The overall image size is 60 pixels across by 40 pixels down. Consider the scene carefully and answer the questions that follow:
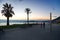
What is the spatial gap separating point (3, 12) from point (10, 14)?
1787mm

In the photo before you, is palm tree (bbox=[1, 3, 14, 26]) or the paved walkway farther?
palm tree (bbox=[1, 3, 14, 26])

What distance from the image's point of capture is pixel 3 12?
1067 inches

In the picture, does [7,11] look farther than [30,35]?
Yes

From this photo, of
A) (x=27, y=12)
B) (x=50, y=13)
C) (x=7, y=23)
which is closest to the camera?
(x=50, y=13)

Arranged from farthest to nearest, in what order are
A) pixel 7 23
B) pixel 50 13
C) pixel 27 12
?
pixel 27 12, pixel 7 23, pixel 50 13

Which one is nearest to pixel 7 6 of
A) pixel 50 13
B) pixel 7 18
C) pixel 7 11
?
pixel 7 11

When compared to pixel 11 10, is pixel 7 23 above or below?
below

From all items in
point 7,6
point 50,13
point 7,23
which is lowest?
point 7,23

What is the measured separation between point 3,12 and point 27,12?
12.2 meters

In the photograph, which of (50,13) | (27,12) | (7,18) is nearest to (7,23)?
(7,18)

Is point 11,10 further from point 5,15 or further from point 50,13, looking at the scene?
point 50,13

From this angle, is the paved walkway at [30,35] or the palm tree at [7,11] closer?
the paved walkway at [30,35]

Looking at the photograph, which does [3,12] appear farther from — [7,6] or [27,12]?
[27,12]

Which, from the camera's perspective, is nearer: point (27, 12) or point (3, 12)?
point (3, 12)
